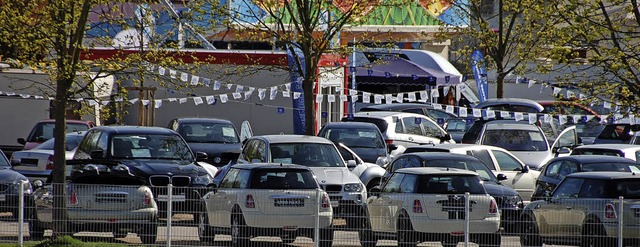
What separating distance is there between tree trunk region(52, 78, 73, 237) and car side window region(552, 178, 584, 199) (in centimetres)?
730

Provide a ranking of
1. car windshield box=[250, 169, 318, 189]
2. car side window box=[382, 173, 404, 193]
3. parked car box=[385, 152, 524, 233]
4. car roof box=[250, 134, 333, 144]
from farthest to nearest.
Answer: car roof box=[250, 134, 333, 144] → parked car box=[385, 152, 524, 233] → car side window box=[382, 173, 404, 193] → car windshield box=[250, 169, 318, 189]

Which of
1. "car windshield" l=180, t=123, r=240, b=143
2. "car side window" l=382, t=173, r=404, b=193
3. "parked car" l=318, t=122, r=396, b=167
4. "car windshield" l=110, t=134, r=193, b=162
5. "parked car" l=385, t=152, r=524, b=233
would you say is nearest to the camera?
"car side window" l=382, t=173, r=404, b=193

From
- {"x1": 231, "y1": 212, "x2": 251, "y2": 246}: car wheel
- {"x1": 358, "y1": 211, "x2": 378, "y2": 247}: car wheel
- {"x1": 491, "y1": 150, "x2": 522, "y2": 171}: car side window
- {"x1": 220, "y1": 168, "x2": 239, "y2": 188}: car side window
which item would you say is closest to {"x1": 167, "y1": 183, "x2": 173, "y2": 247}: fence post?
{"x1": 231, "y1": 212, "x2": 251, "y2": 246}: car wheel

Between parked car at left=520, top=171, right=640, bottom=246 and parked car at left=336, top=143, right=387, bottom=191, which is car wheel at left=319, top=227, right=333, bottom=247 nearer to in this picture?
parked car at left=520, top=171, right=640, bottom=246

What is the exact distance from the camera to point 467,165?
20.4 metres

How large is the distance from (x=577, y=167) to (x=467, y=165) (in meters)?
2.01

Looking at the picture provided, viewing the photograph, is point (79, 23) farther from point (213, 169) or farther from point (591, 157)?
point (591, 157)

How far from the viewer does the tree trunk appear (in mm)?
16172

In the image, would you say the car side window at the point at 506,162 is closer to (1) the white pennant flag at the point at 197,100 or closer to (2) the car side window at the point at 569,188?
(2) the car side window at the point at 569,188

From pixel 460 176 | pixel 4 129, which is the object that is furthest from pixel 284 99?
pixel 460 176

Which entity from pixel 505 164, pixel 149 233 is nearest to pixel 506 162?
pixel 505 164

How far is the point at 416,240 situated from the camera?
1595cm

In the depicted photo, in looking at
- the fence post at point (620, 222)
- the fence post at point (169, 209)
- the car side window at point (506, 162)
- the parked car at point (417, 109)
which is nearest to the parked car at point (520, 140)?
the car side window at point (506, 162)

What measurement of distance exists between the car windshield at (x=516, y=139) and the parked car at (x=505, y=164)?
3056 mm
